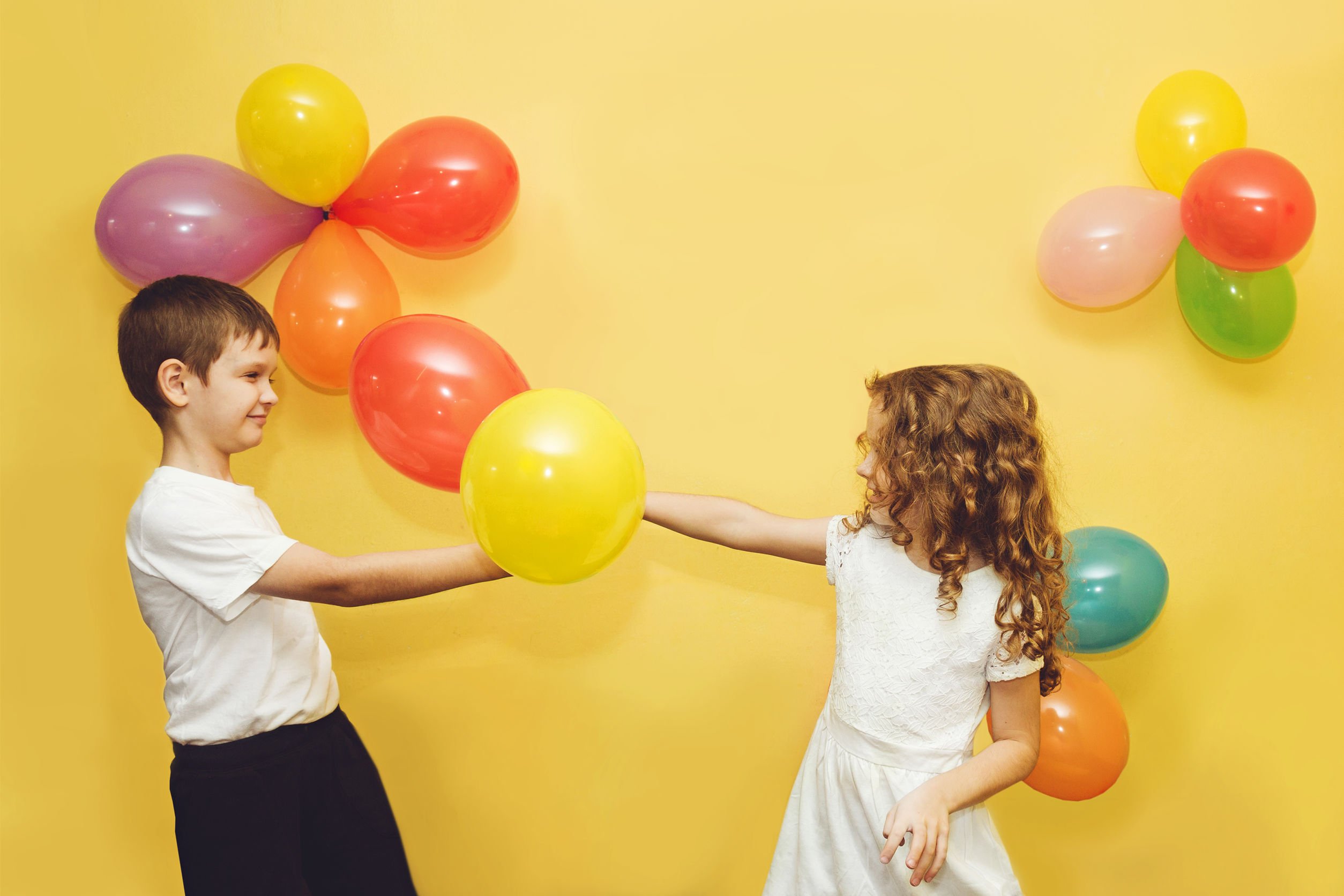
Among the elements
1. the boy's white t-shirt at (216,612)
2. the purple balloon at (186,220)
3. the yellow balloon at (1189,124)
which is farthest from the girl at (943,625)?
the purple balloon at (186,220)

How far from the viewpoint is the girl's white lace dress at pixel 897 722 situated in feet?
4.07

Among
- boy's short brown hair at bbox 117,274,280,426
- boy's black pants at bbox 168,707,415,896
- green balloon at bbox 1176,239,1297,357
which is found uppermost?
green balloon at bbox 1176,239,1297,357

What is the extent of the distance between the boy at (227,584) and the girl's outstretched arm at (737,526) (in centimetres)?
29

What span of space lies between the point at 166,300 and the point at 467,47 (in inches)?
29.4

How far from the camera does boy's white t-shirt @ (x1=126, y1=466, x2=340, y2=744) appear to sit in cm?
123

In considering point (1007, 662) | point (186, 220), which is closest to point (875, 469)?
point (1007, 662)

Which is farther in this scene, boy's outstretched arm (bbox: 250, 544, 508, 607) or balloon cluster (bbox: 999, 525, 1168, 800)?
balloon cluster (bbox: 999, 525, 1168, 800)

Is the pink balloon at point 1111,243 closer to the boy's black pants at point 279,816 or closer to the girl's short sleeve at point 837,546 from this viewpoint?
the girl's short sleeve at point 837,546

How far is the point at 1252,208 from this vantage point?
4.59 feet

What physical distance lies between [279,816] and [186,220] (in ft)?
3.18

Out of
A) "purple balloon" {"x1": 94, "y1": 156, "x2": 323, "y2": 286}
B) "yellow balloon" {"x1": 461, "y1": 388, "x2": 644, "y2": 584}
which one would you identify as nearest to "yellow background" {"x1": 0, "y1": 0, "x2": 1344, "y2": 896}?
"purple balloon" {"x1": 94, "y1": 156, "x2": 323, "y2": 286}

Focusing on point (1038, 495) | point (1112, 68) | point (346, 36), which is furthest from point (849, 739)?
point (346, 36)

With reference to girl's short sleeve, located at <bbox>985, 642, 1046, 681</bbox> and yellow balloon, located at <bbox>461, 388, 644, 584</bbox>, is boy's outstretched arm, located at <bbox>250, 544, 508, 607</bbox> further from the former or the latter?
girl's short sleeve, located at <bbox>985, 642, 1046, 681</bbox>

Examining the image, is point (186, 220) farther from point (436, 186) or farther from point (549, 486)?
point (549, 486)
